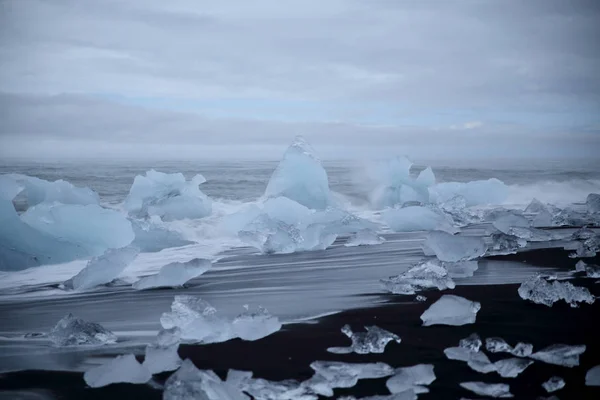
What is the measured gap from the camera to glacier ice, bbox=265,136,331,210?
8914 mm

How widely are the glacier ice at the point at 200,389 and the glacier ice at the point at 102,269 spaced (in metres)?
2.25

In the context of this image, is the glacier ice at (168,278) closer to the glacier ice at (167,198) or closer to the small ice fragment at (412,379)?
the small ice fragment at (412,379)

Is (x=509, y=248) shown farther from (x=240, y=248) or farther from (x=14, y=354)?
(x=14, y=354)

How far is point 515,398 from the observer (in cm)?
208

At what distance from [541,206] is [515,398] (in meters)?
8.04

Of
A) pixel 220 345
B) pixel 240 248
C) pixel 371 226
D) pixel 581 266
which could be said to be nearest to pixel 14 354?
pixel 220 345

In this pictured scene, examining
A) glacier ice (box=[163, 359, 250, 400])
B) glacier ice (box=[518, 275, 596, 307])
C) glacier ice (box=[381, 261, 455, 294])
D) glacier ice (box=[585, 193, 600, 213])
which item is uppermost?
glacier ice (box=[163, 359, 250, 400])

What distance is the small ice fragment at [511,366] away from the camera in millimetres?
2299

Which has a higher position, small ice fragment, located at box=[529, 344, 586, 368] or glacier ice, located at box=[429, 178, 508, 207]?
small ice fragment, located at box=[529, 344, 586, 368]

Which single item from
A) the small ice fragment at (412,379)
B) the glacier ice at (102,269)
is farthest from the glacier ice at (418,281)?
the glacier ice at (102,269)

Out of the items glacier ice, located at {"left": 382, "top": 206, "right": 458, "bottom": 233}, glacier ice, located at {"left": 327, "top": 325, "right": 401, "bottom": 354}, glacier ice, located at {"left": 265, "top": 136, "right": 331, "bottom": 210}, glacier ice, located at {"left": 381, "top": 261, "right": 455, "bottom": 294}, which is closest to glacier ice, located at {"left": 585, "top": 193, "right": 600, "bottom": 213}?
glacier ice, located at {"left": 382, "top": 206, "right": 458, "bottom": 233}

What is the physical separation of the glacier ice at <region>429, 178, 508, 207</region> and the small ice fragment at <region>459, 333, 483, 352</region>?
320 inches

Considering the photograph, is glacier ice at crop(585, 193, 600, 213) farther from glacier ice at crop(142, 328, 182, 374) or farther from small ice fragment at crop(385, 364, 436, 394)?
glacier ice at crop(142, 328, 182, 374)

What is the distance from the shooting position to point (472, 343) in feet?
8.60
